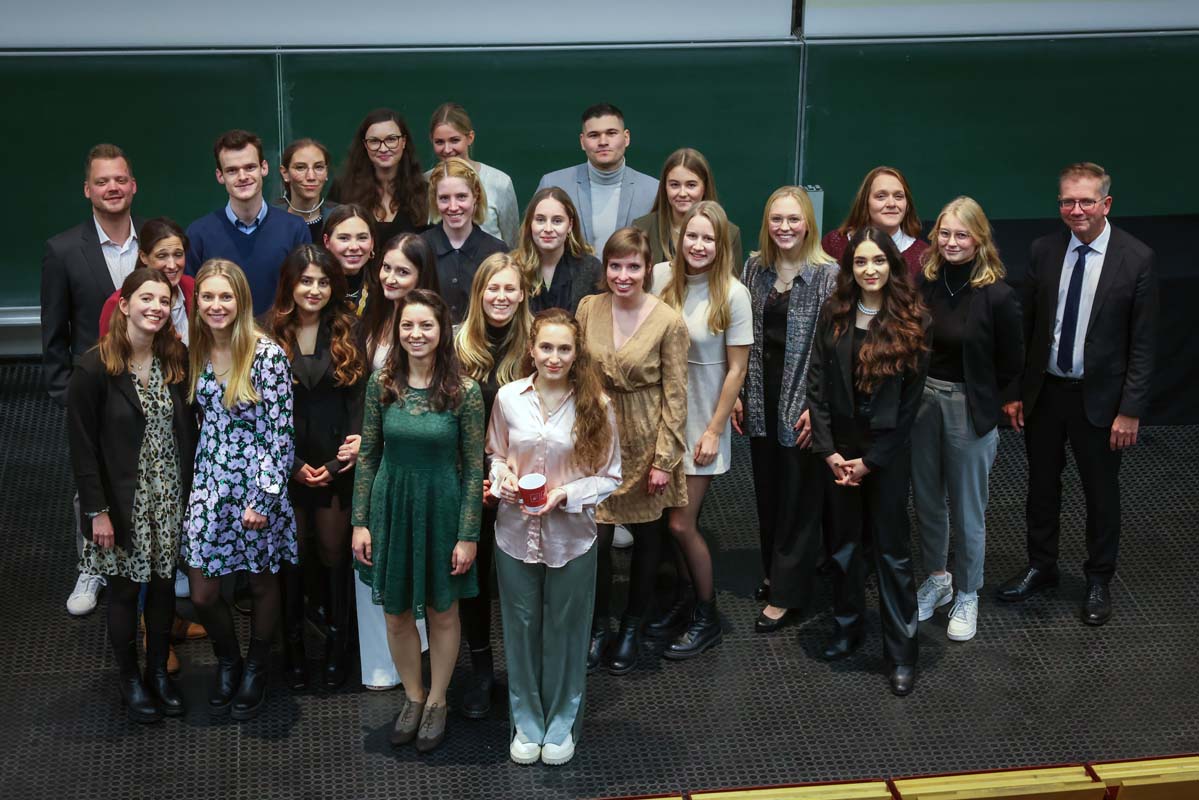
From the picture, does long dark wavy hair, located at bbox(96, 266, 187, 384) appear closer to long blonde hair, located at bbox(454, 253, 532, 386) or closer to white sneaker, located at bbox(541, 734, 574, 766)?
long blonde hair, located at bbox(454, 253, 532, 386)

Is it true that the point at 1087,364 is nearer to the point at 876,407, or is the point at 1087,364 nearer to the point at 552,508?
the point at 876,407

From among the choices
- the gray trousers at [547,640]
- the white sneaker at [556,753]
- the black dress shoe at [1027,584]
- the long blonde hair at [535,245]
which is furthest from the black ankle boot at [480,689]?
the black dress shoe at [1027,584]

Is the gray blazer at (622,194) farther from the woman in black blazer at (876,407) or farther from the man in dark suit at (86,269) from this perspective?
the man in dark suit at (86,269)

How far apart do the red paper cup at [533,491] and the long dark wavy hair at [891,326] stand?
1.17 m

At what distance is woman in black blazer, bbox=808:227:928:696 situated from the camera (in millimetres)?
4770

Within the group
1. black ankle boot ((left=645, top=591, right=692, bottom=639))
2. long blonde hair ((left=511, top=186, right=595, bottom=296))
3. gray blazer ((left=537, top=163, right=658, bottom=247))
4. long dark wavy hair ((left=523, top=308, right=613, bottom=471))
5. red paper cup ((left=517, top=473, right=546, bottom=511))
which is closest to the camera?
red paper cup ((left=517, top=473, right=546, bottom=511))

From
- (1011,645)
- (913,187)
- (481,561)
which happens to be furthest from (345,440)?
(913,187)

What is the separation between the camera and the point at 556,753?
4.61 m

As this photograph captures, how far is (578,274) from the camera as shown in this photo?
16.9 feet

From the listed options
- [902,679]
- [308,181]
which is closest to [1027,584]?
[902,679]

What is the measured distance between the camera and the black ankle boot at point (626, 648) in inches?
200

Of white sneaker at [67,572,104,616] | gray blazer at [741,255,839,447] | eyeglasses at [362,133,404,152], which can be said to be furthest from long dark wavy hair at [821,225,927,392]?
white sneaker at [67,572,104,616]

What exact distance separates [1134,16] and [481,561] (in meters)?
4.82

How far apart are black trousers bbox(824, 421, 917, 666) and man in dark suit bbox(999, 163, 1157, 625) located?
68cm
